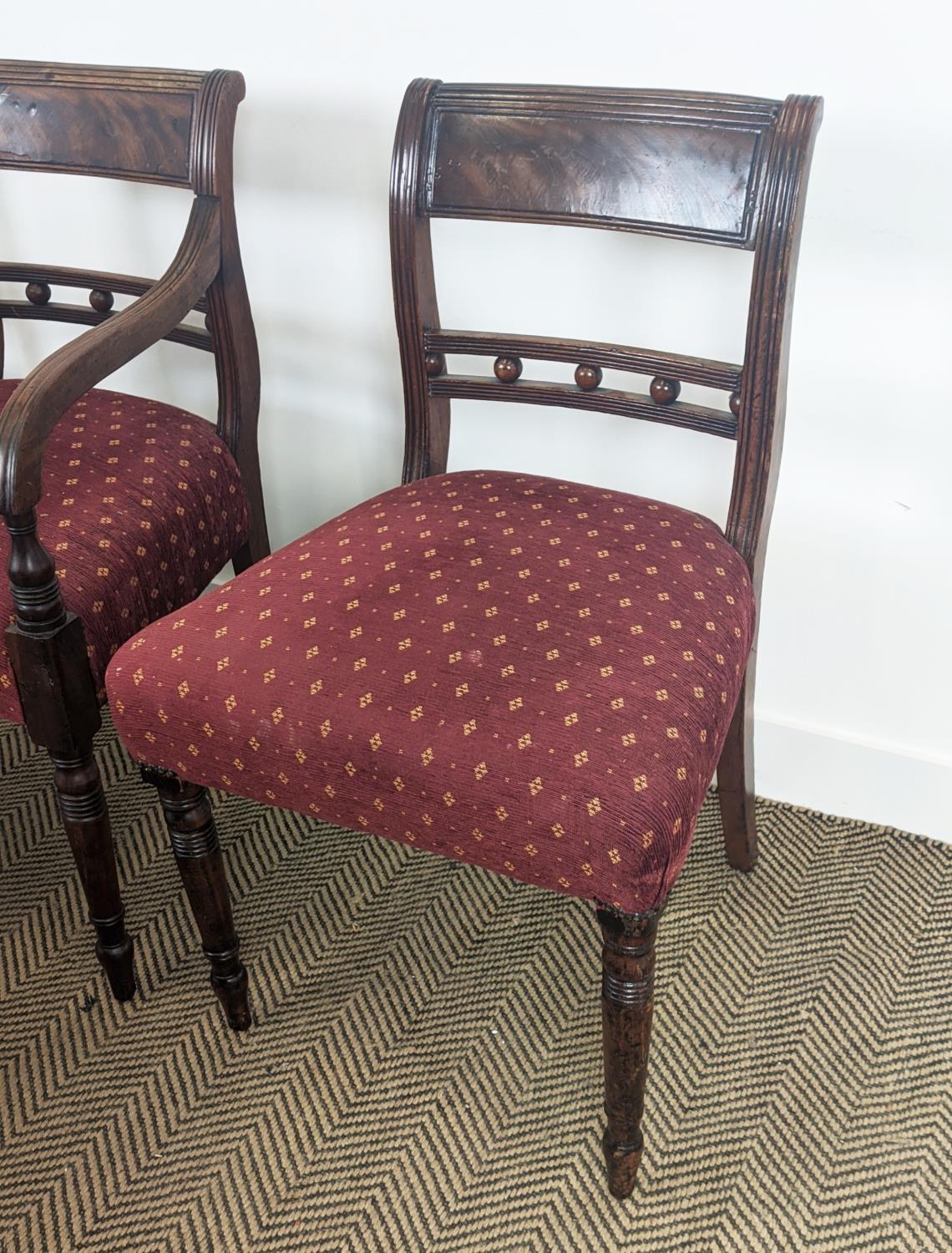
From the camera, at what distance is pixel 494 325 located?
1.57 meters

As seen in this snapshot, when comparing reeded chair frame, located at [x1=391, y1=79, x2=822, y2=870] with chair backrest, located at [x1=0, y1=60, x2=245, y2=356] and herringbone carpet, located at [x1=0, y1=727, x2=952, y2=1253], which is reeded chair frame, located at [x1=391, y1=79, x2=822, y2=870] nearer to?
chair backrest, located at [x1=0, y1=60, x2=245, y2=356]

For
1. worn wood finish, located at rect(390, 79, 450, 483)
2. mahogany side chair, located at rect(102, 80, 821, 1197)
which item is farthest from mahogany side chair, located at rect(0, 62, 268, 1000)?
worn wood finish, located at rect(390, 79, 450, 483)

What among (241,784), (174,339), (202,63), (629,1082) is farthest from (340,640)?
(202,63)

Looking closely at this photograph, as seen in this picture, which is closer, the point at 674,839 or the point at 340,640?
the point at 674,839

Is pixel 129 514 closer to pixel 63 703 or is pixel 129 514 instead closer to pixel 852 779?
pixel 63 703

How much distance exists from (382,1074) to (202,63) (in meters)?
1.27

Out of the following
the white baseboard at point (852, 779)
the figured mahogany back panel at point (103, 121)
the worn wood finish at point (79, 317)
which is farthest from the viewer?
the white baseboard at point (852, 779)

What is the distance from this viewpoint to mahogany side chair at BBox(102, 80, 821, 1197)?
3.22ft

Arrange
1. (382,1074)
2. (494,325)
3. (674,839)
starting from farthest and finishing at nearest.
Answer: (494,325), (382,1074), (674,839)

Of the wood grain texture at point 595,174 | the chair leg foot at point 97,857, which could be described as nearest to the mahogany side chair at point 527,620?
the wood grain texture at point 595,174

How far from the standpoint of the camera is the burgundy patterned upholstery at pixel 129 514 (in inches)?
48.2

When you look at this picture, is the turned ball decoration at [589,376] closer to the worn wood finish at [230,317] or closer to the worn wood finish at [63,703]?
the worn wood finish at [230,317]

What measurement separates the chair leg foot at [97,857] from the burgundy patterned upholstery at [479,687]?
0.40 feet

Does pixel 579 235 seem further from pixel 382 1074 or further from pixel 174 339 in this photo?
pixel 382 1074
